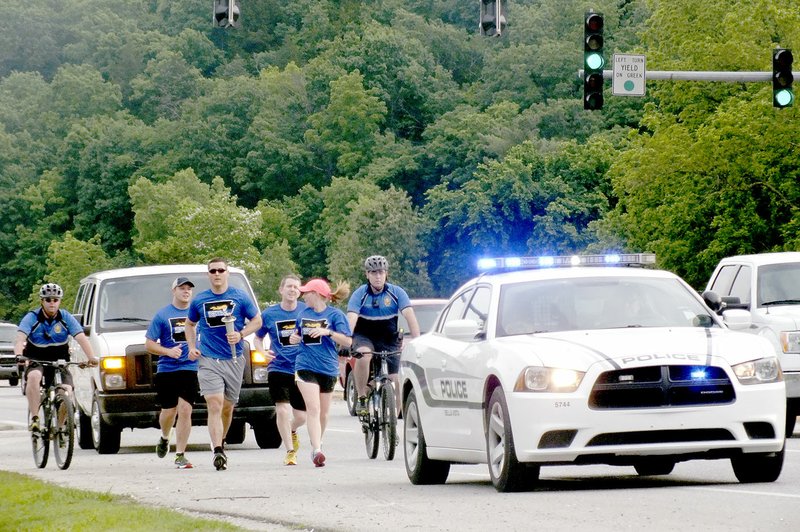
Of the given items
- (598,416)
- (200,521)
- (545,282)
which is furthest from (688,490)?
(200,521)

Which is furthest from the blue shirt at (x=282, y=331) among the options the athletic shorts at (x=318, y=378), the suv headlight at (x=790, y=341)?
the suv headlight at (x=790, y=341)

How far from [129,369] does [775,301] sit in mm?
7206

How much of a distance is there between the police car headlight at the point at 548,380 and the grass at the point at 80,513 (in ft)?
7.73

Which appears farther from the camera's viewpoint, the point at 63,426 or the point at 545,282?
the point at 63,426

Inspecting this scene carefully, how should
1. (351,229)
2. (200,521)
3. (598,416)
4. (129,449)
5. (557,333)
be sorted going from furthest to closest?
1. (351,229)
2. (129,449)
3. (557,333)
4. (598,416)
5. (200,521)

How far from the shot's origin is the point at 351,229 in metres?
117

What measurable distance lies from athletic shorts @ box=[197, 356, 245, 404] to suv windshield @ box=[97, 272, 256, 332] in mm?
4431

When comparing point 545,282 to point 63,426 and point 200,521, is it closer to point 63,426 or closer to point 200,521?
point 200,521

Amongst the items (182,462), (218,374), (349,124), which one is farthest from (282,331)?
(349,124)

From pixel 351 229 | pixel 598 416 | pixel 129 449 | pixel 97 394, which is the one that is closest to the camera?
pixel 598 416

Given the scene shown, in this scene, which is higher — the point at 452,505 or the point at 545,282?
the point at 545,282

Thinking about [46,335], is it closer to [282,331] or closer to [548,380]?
[282,331]

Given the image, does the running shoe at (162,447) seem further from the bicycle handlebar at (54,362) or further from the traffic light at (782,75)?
→ the traffic light at (782,75)

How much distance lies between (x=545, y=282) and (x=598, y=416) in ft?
6.15
